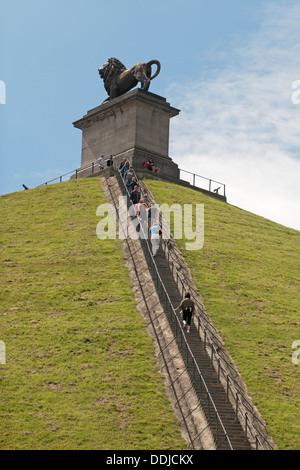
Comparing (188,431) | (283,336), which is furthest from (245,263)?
(188,431)

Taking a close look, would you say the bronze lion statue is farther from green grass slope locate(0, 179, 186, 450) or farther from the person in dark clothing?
green grass slope locate(0, 179, 186, 450)

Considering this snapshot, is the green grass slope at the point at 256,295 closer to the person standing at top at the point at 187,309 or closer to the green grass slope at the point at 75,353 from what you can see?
the person standing at top at the point at 187,309

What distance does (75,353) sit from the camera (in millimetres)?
24609

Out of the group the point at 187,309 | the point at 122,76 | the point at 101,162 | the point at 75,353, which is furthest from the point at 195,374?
the point at 122,76

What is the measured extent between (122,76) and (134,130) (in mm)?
4525

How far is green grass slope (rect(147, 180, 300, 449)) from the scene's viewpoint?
23344 mm

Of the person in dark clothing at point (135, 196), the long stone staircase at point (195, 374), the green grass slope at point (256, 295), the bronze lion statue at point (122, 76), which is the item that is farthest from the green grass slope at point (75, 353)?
the bronze lion statue at point (122, 76)

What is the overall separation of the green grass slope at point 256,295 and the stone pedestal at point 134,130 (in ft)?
12.4

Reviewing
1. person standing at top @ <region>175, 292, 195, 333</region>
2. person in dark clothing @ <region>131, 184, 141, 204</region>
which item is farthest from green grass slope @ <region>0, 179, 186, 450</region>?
person in dark clothing @ <region>131, 184, 141, 204</region>

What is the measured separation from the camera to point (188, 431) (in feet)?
68.8

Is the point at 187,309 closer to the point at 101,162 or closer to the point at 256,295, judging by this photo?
the point at 256,295

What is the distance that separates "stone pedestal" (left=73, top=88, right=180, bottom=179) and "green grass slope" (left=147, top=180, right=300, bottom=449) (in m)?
3.77
